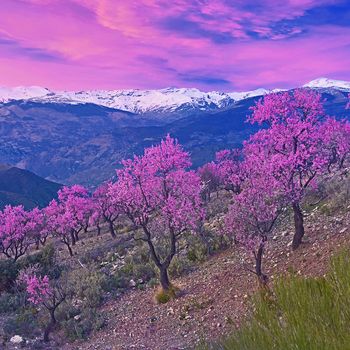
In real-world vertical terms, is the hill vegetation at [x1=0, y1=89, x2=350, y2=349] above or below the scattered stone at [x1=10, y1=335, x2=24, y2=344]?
above

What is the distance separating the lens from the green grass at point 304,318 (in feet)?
10.2

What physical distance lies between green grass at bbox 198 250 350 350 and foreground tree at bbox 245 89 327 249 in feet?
40.2

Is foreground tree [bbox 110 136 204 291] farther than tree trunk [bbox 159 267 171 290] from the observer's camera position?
Yes

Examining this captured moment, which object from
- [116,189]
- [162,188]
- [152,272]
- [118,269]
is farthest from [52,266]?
[162,188]

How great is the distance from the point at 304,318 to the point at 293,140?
1421 cm

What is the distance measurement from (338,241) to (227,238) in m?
8.59

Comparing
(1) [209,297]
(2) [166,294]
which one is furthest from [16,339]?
(1) [209,297]

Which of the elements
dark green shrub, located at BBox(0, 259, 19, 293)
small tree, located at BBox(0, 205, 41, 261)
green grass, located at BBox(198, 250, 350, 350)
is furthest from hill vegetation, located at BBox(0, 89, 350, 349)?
small tree, located at BBox(0, 205, 41, 261)

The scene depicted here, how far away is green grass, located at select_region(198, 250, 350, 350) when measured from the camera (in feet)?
10.2

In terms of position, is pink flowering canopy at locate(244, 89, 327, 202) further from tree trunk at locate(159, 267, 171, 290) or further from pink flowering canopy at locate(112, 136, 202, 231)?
tree trunk at locate(159, 267, 171, 290)

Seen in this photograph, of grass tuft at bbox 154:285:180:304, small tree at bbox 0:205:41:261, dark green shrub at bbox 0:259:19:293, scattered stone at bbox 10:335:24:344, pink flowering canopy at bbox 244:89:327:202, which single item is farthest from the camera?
small tree at bbox 0:205:41:261

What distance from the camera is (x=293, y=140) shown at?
16891 millimetres

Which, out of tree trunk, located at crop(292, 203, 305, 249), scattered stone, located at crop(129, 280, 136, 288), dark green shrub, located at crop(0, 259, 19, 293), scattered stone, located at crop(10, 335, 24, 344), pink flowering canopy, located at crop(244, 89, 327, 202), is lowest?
dark green shrub, located at crop(0, 259, 19, 293)

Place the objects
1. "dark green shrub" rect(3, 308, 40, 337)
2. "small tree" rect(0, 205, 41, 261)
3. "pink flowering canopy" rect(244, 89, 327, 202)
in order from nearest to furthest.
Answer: "pink flowering canopy" rect(244, 89, 327, 202) < "dark green shrub" rect(3, 308, 40, 337) < "small tree" rect(0, 205, 41, 261)
